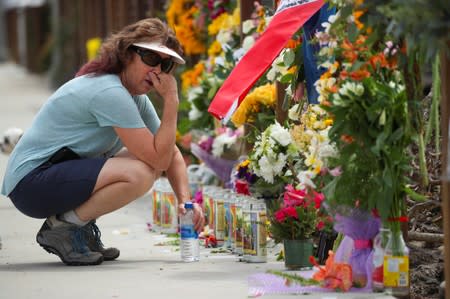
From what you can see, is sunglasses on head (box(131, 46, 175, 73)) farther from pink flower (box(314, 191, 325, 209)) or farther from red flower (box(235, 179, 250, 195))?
pink flower (box(314, 191, 325, 209))

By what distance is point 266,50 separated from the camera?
6.10 metres

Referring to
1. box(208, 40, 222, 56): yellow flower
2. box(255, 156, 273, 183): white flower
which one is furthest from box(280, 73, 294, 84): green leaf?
box(208, 40, 222, 56): yellow flower

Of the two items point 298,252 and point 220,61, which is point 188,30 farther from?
point 298,252

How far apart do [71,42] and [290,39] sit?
59.6ft

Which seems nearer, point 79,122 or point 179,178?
point 79,122

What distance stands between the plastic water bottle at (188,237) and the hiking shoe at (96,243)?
40 cm

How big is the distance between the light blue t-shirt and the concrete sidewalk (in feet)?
1.76

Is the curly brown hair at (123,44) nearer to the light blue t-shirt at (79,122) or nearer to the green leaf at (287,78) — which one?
Result: the light blue t-shirt at (79,122)

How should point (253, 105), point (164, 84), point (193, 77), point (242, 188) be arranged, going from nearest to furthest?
point (164, 84) → point (242, 188) → point (253, 105) → point (193, 77)

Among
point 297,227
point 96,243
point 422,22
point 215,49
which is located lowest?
point 96,243

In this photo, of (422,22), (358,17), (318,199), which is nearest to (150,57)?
(318,199)

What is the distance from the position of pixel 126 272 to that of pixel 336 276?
3.86ft

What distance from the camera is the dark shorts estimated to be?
5945 mm

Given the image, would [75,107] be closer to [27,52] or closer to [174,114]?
[174,114]
